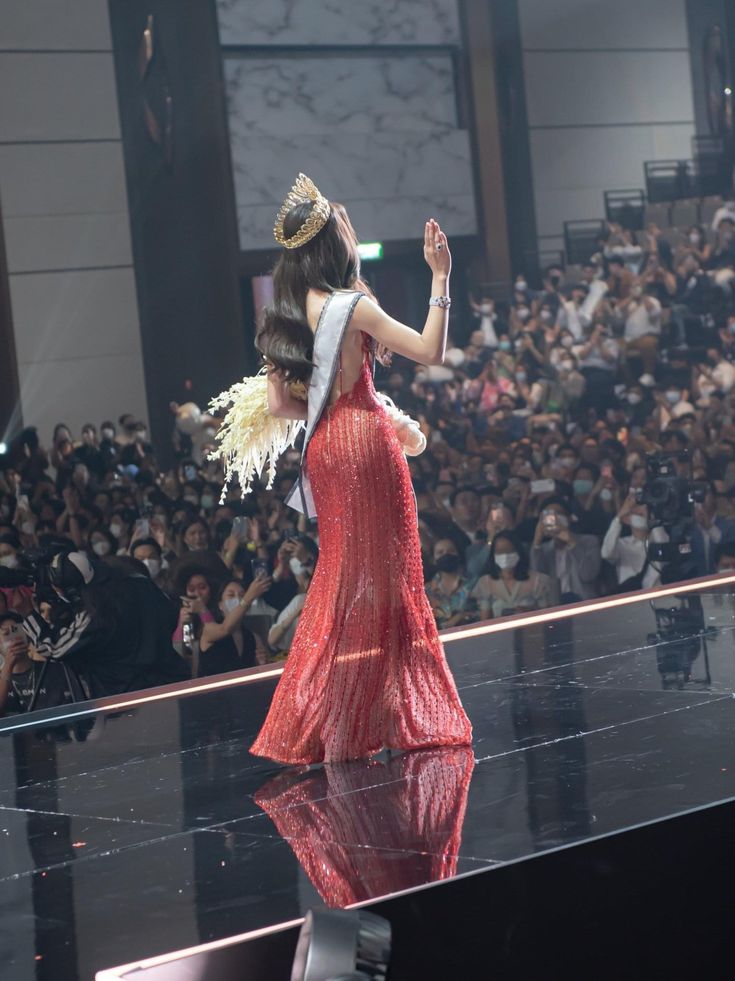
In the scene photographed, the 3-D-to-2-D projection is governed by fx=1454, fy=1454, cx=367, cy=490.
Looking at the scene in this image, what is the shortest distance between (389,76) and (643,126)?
4.53 ft

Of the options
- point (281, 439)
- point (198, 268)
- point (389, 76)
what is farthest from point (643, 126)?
point (281, 439)

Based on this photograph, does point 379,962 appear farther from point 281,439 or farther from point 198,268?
point 198,268

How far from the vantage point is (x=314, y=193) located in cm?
323

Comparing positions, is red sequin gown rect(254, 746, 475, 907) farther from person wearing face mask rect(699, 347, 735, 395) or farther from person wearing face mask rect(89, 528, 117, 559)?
person wearing face mask rect(699, 347, 735, 395)

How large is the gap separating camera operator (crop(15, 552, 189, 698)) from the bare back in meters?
2.03

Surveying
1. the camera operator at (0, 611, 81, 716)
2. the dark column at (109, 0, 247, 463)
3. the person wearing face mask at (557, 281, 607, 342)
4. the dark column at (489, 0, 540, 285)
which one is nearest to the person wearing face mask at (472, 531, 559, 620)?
the person wearing face mask at (557, 281, 607, 342)

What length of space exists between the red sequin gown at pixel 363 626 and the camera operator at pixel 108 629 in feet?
6.13

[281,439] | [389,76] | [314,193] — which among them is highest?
[389,76]

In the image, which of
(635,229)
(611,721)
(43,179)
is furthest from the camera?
(635,229)

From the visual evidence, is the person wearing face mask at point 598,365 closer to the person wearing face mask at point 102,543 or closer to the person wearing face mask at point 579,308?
the person wearing face mask at point 579,308

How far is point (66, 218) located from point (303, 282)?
7.05ft

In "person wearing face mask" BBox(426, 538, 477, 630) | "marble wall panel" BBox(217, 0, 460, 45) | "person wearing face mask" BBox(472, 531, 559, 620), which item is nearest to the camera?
"marble wall panel" BBox(217, 0, 460, 45)

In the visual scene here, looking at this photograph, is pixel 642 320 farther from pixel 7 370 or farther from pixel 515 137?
pixel 7 370

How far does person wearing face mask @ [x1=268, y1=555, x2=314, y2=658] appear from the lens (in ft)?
17.6
